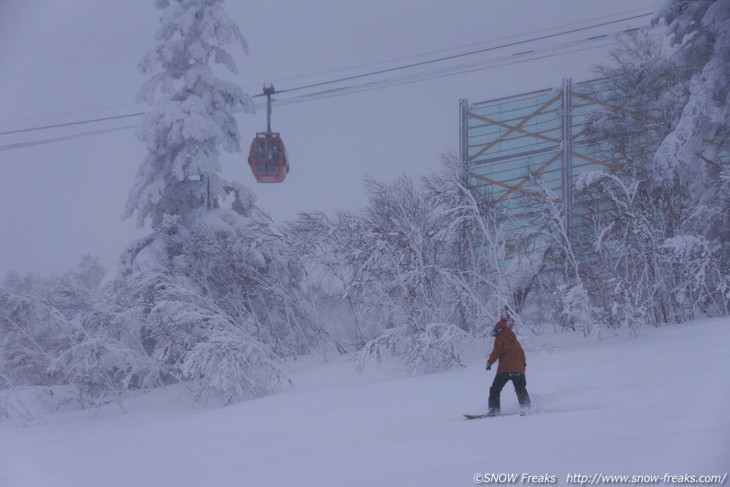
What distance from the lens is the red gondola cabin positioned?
19.3 meters

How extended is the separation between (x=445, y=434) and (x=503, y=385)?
179 cm

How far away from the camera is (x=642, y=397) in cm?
872

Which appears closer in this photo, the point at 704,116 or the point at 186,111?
the point at 704,116

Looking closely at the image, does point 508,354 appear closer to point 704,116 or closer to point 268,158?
point 704,116

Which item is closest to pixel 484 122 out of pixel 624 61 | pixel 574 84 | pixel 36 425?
pixel 574 84

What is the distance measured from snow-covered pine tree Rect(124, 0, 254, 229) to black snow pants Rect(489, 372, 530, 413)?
14.0 m

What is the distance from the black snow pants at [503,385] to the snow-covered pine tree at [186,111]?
45.8ft

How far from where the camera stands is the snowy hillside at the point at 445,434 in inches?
223

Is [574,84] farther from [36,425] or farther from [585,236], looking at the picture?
→ [36,425]

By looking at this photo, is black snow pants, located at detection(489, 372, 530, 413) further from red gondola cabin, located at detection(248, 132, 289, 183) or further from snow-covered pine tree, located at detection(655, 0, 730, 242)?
red gondola cabin, located at detection(248, 132, 289, 183)

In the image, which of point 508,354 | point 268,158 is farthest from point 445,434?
point 268,158

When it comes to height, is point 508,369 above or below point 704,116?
below

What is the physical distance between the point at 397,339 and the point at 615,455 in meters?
11.4

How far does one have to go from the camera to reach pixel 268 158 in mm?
19344
